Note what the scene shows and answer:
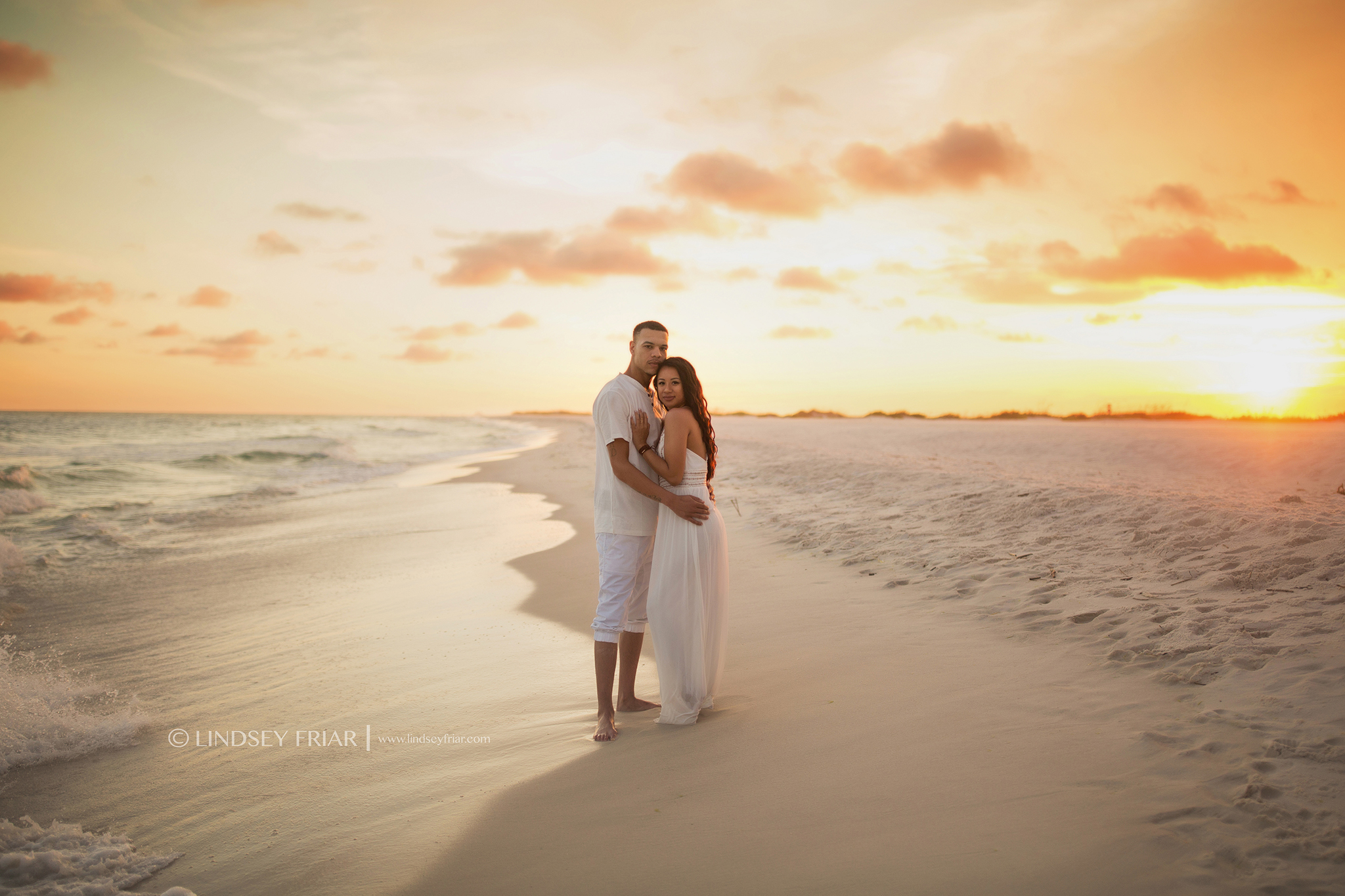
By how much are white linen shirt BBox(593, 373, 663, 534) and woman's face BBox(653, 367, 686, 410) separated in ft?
0.52

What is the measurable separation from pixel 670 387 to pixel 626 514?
29.7 inches

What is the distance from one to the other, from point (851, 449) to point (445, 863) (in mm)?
17041

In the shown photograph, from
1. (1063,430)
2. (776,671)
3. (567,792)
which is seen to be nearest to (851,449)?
(1063,430)

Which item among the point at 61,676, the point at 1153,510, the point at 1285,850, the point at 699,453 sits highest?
the point at 699,453

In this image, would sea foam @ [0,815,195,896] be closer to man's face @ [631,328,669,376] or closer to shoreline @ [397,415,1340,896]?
shoreline @ [397,415,1340,896]

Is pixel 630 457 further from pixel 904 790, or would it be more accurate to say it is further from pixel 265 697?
pixel 265 697

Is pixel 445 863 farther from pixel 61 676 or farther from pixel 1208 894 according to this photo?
pixel 61 676

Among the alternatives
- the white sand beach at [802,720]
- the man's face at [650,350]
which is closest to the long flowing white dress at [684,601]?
the white sand beach at [802,720]

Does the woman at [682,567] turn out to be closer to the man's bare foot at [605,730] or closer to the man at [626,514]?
the man at [626,514]

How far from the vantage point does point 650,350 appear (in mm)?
4047

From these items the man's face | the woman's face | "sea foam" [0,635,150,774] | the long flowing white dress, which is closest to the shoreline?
the long flowing white dress

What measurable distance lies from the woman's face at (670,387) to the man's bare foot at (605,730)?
1.70 m

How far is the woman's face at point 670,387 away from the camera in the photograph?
3.84 m

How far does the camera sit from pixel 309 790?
332 cm
